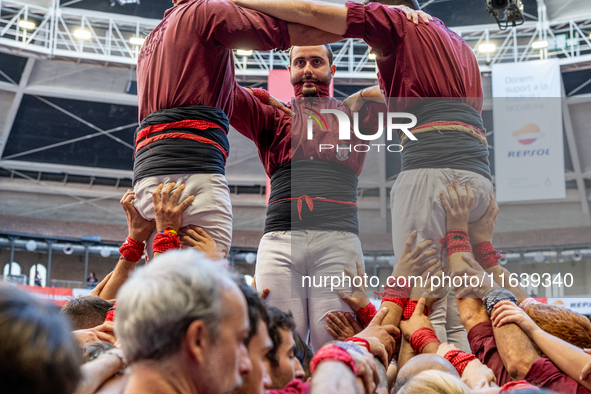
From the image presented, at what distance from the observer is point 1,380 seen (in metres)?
0.79

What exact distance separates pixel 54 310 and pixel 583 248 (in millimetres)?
12816

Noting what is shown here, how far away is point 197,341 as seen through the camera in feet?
2.97

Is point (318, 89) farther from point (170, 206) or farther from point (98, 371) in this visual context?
point (98, 371)

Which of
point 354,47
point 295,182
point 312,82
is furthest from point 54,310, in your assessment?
point 354,47

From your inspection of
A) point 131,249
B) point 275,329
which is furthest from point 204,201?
point 275,329

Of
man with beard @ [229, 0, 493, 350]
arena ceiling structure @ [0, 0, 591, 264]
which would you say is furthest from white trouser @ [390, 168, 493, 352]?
arena ceiling structure @ [0, 0, 591, 264]

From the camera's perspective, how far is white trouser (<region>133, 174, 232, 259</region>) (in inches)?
74.8

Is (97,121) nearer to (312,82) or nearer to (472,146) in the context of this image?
(312,82)

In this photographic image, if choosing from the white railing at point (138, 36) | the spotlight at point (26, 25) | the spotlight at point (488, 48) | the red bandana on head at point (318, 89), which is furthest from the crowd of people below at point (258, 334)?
the spotlight at point (488, 48)

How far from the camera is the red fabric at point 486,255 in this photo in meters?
2.04

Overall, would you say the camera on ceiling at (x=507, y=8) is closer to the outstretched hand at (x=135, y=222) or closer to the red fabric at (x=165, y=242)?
the outstretched hand at (x=135, y=222)

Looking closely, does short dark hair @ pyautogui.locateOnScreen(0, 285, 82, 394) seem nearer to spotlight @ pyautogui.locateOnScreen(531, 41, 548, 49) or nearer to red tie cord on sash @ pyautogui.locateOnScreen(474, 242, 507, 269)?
red tie cord on sash @ pyautogui.locateOnScreen(474, 242, 507, 269)

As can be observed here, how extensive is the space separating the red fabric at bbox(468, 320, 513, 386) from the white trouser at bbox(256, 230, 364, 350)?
1.88ft

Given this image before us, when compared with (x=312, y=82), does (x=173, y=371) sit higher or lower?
lower
